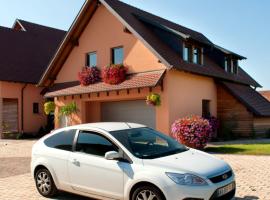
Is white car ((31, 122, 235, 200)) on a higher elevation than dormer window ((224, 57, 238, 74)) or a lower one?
lower

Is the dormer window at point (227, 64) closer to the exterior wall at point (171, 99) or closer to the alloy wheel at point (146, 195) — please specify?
the exterior wall at point (171, 99)

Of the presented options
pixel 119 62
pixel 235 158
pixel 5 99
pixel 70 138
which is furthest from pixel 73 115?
pixel 70 138

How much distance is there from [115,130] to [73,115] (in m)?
16.4

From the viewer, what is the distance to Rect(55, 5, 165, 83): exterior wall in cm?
2036

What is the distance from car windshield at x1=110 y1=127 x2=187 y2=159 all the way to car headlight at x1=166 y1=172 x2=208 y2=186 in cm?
74

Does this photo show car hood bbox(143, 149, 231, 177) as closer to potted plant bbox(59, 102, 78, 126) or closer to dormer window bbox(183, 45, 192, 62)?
dormer window bbox(183, 45, 192, 62)

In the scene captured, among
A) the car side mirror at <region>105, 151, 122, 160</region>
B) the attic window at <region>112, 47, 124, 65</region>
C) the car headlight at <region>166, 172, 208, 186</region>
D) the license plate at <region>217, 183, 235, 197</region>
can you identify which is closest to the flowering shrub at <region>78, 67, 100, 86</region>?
the attic window at <region>112, 47, 124, 65</region>

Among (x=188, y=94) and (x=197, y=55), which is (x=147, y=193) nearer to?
(x=188, y=94)

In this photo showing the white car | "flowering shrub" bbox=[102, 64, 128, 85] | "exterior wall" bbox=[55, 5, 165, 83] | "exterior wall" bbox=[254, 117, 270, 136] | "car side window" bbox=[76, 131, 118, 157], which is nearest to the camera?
the white car

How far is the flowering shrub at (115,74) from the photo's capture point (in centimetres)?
2062

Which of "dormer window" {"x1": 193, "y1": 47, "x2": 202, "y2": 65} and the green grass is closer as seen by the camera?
the green grass

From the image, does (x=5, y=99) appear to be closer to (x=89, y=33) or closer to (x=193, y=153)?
(x=89, y=33)

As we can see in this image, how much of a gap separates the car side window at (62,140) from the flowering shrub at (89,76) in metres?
13.7

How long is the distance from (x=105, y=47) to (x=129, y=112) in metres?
3.93
